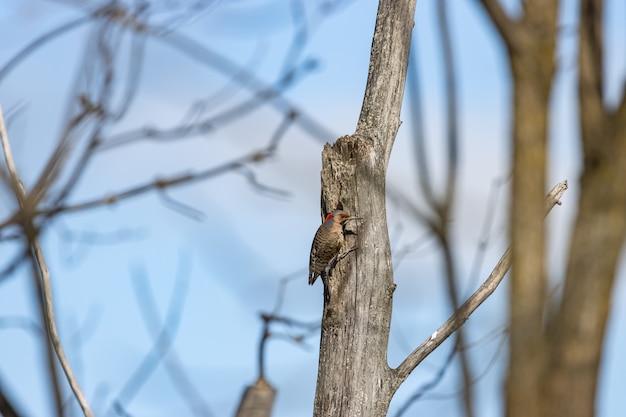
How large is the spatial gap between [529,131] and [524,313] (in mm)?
358

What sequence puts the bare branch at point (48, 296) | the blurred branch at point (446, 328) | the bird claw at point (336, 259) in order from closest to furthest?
the bare branch at point (48, 296)
the blurred branch at point (446, 328)
the bird claw at point (336, 259)

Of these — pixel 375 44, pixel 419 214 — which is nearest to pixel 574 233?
pixel 419 214

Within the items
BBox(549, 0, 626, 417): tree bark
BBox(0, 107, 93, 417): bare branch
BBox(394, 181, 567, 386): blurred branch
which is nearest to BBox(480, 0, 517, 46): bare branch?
BBox(549, 0, 626, 417): tree bark

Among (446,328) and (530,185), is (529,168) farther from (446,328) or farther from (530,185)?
(446,328)

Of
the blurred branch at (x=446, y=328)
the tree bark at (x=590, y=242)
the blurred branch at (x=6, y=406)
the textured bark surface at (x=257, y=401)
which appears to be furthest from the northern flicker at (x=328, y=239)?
the blurred branch at (x=6, y=406)

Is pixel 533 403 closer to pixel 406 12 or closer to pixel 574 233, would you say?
pixel 574 233

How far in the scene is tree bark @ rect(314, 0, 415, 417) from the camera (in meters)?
4.47

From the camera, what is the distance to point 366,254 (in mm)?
4672

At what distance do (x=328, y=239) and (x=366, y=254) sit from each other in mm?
248

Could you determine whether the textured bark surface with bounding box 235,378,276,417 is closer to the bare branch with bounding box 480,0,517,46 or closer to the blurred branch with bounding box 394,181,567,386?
the bare branch with bounding box 480,0,517,46

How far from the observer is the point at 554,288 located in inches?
61.6

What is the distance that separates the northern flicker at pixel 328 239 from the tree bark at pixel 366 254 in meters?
0.06

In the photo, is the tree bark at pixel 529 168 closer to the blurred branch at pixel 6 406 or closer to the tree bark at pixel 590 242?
the tree bark at pixel 590 242

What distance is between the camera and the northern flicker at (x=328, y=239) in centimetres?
470
